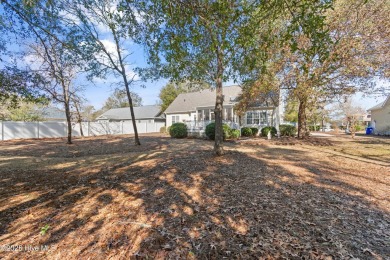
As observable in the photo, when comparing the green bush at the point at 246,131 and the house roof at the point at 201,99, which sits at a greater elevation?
the house roof at the point at 201,99

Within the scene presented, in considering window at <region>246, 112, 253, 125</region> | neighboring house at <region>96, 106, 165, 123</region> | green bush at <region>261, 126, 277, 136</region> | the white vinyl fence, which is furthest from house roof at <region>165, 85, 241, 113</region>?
neighboring house at <region>96, 106, 165, 123</region>

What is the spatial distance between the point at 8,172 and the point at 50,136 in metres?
16.1

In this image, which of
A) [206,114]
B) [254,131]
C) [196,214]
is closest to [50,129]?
[206,114]

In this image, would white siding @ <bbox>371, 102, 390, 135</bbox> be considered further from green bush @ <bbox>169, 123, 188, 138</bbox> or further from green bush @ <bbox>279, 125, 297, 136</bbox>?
green bush @ <bbox>169, 123, 188, 138</bbox>

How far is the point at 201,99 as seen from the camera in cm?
2427

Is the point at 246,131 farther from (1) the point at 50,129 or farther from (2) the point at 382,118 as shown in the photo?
(1) the point at 50,129

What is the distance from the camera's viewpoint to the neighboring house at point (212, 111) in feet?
63.3

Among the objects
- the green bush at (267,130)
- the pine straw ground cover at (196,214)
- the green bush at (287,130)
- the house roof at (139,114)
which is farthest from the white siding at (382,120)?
the house roof at (139,114)

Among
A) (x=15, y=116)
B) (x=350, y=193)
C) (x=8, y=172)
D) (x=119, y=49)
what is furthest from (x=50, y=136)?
(x=350, y=193)

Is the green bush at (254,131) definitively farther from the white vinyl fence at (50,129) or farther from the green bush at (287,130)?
the white vinyl fence at (50,129)

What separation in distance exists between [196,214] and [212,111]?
1836cm

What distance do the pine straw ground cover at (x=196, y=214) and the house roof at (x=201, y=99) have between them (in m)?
15.9

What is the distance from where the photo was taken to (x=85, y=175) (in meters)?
5.72

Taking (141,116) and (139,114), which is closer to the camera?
(141,116)
